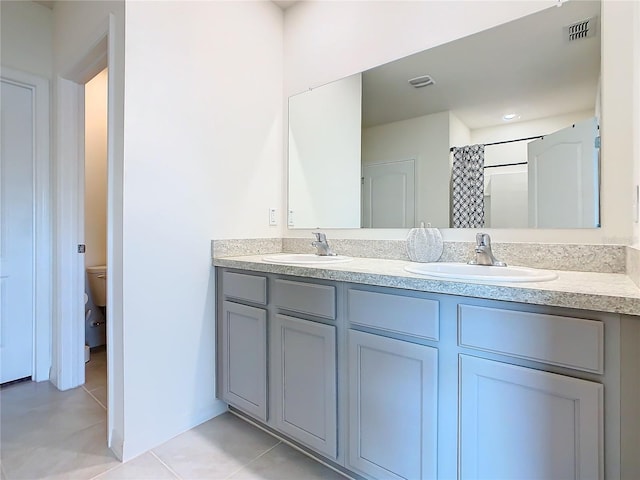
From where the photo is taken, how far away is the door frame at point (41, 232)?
7.57ft

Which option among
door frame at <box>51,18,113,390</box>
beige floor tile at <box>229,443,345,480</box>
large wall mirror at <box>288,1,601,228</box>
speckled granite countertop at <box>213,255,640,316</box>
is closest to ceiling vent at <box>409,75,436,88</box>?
large wall mirror at <box>288,1,601,228</box>

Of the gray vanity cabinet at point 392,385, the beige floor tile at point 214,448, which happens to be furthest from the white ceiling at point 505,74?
the beige floor tile at point 214,448

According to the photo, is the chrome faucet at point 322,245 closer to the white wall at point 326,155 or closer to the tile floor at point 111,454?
the white wall at point 326,155

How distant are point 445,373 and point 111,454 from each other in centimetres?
154

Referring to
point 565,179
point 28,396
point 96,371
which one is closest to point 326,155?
point 565,179

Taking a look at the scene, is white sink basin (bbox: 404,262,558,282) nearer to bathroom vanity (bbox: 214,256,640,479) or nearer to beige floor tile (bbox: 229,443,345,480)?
bathroom vanity (bbox: 214,256,640,479)

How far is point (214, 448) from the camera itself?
1.60 metres

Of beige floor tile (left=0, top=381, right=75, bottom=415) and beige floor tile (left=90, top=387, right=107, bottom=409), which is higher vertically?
beige floor tile (left=0, top=381, right=75, bottom=415)

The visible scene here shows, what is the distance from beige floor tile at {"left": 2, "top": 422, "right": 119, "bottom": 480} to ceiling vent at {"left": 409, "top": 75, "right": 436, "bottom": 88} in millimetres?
2258

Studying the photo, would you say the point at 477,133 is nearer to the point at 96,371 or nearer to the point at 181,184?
the point at 181,184

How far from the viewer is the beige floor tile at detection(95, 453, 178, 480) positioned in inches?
54.9

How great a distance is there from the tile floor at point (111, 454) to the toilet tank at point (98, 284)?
91 cm

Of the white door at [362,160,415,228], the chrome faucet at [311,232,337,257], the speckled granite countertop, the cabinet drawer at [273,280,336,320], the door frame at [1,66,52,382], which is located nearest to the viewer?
the speckled granite countertop

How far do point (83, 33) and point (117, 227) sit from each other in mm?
1215
